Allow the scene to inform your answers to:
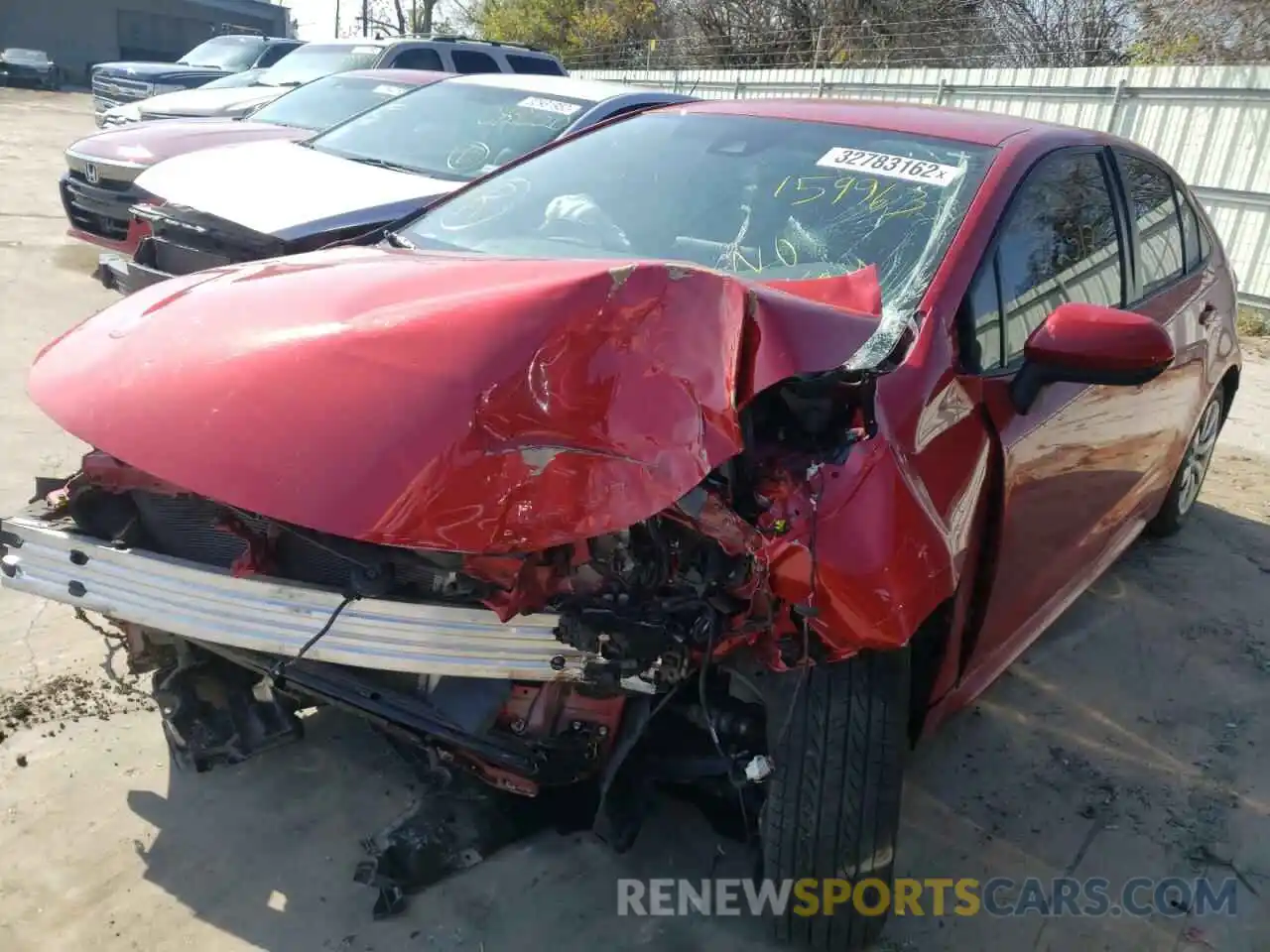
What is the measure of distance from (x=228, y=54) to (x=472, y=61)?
6267mm

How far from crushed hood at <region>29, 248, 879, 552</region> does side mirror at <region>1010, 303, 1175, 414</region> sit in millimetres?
582

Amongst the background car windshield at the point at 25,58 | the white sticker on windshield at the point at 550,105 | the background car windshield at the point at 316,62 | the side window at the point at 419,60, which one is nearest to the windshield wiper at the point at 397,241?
the white sticker on windshield at the point at 550,105

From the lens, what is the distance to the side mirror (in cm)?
232

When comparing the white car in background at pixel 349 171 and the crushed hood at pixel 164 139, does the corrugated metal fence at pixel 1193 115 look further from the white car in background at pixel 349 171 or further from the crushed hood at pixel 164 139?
the crushed hood at pixel 164 139

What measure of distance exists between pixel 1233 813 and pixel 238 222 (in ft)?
14.4

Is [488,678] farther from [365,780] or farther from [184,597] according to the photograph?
[365,780]

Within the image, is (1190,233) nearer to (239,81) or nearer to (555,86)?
(555,86)

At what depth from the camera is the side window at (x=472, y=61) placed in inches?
400

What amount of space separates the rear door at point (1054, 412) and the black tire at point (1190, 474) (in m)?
1.12

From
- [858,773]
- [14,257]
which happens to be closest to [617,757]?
[858,773]

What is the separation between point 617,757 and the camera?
223cm

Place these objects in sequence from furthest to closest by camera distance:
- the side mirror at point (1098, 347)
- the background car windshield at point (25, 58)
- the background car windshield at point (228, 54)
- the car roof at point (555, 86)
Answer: the background car windshield at point (25, 58) < the background car windshield at point (228, 54) < the car roof at point (555, 86) < the side mirror at point (1098, 347)

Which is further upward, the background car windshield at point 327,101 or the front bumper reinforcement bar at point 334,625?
the background car windshield at point 327,101

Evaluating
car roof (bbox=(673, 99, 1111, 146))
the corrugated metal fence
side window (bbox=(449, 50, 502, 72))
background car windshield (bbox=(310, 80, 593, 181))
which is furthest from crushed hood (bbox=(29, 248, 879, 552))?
the corrugated metal fence
